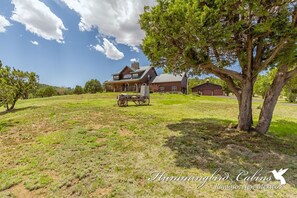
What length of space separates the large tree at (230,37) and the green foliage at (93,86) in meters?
45.3

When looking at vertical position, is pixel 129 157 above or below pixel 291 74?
below

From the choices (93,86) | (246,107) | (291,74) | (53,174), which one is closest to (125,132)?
(53,174)

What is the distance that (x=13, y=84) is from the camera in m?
15.9

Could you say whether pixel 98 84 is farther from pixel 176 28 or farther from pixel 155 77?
pixel 176 28

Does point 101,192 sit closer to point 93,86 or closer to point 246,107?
point 246,107

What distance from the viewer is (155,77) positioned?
46.0m

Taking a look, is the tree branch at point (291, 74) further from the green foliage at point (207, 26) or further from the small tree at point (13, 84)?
the small tree at point (13, 84)

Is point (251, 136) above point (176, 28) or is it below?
below

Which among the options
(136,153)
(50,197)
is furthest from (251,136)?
(50,197)

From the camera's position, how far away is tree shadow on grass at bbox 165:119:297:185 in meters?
5.16

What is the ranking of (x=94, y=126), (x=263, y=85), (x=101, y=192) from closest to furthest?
(x=101, y=192)
(x=94, y=126)
(x=263, y=85)

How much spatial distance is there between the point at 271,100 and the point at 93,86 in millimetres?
48625

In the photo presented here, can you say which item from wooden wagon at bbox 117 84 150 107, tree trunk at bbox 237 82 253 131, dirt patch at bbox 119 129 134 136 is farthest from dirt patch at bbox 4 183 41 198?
wooden wagon at bbox 117 84 150 107

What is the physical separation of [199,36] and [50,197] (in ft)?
20.2
